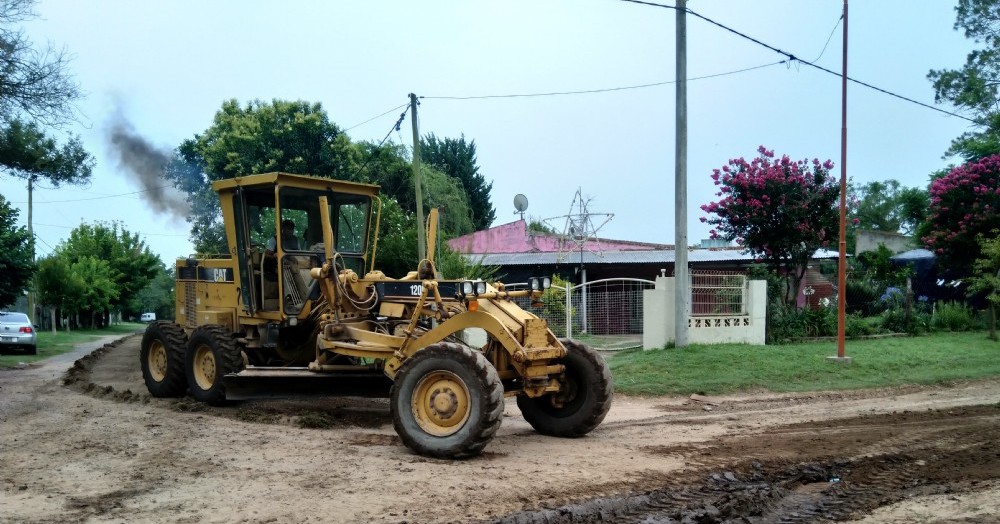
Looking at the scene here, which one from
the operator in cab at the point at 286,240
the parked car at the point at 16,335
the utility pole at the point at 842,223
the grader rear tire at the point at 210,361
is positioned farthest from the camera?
the parked car at the point at 16,335

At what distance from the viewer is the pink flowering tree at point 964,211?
23.2m

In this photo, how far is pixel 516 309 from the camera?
9.48 metres

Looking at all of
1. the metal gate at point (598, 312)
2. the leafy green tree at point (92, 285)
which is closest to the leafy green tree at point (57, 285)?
the leafy green tree at point (92, 285)

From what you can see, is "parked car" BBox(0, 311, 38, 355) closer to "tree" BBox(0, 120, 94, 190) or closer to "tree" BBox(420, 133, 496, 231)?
"tree" BBox(0, 120, 94, 190)

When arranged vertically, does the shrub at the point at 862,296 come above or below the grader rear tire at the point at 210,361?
above

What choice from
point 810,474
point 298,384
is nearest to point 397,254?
point 298,384

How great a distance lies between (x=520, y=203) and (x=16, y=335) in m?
17.4

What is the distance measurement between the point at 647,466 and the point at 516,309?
2344 millimetres

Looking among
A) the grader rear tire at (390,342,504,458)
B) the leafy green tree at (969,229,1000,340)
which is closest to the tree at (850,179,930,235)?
the leafy green tree at (969,229,1000,340)

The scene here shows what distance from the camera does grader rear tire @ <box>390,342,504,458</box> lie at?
27.1ft

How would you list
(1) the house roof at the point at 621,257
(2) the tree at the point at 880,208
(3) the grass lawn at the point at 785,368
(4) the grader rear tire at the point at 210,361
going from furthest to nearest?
(2) the tree at the point at 880,208, (1) the house roof at the point at 621,257, (3) the grass lawn at the point at 785,368, (4) the grader rear tire at the point at 210,361

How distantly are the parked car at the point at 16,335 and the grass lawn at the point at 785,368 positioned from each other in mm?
16930

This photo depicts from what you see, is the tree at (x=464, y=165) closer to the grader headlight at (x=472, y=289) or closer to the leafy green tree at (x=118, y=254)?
the leafy green tree at (x=118, y=254)

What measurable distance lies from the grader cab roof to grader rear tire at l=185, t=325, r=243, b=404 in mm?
1979
